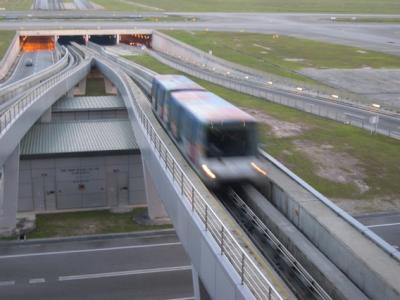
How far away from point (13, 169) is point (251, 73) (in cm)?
4874

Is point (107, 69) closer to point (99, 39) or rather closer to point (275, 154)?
point (275, 154)

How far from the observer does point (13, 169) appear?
32219 millimetres

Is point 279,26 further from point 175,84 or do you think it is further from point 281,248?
point 281,248

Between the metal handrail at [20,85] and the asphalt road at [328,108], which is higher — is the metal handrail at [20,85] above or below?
above

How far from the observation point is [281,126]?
46750 mm

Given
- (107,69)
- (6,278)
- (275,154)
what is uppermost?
(107,69)

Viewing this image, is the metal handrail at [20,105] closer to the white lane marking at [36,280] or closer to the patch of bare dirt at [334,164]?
the white lane marking at [36,280]

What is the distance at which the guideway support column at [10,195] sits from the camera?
105 feet

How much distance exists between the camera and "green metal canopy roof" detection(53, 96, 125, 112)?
45.3 meters

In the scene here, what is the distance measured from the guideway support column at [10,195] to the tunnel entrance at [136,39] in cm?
8177

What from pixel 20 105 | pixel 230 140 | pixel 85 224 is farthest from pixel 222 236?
pixel 85 224

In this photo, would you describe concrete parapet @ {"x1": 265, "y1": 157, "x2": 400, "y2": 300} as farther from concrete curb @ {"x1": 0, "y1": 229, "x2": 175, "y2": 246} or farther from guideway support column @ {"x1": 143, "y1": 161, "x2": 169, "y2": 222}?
guideway support column @ {"x1": 143, "y1": 161, "x2": 169, "y2": 222}

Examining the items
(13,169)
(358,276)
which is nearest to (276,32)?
(13,169)

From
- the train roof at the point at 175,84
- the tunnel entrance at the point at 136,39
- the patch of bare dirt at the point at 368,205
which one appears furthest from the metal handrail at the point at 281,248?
the tunnel entrance at the point at 136,39
